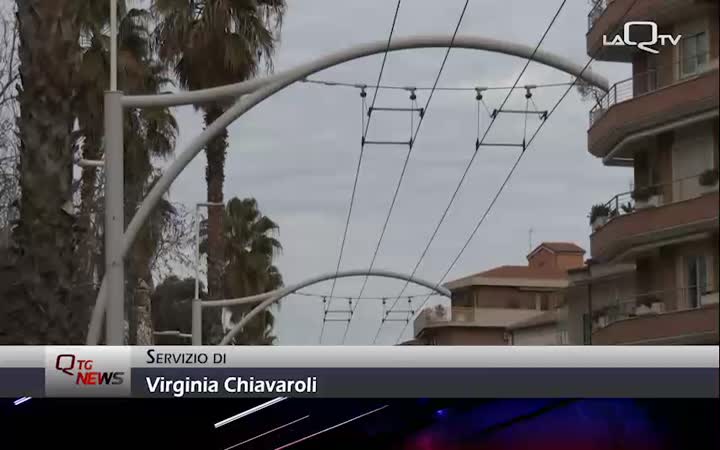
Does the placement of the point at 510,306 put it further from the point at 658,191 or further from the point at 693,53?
the point at 693,53

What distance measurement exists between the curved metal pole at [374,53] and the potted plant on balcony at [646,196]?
3.32 feet

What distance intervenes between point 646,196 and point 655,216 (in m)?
0.25

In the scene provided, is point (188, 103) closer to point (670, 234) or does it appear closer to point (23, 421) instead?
point (23, 421)

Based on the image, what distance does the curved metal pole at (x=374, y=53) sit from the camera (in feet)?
32.1

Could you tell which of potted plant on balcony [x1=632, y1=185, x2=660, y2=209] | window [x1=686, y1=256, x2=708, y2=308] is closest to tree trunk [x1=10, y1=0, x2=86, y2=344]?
potted plant on balcony [x1=632, y1=185, x2=660, y2=209]

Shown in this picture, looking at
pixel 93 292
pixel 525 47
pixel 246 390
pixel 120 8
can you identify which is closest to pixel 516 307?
pixel 246 390

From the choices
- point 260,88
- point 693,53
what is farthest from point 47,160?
point 693,53

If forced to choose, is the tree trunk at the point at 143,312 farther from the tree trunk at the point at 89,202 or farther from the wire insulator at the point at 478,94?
the wire insulator at the point at 478,94

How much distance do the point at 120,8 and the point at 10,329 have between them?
14.7 m

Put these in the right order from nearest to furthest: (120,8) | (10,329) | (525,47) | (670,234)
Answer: (670,234)
(525,47)
(10,329)
(120,8)

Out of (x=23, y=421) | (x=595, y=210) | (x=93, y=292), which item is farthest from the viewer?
(x=93, y=292)

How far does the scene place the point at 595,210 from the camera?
25.1 ft

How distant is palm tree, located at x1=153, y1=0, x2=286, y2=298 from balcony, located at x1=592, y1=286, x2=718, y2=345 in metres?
17.9

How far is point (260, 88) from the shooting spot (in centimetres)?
1397
